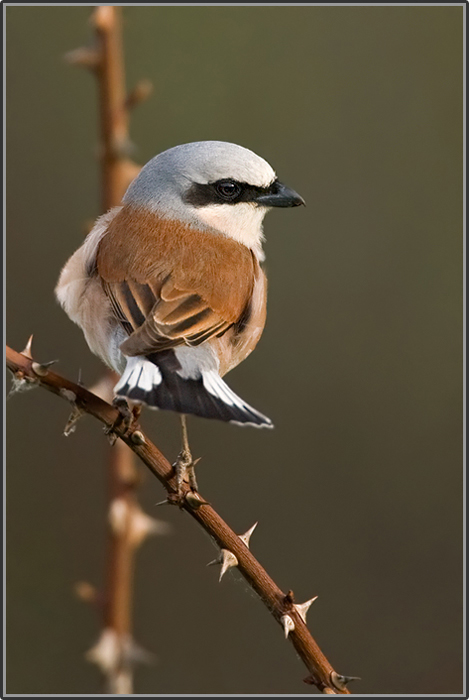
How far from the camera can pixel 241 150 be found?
120 inches

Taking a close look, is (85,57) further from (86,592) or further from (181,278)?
(86,592)

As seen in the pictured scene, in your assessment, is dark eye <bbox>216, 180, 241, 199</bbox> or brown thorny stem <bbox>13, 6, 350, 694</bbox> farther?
dark eye <bbox>216, 180, 241, 199</bbox>

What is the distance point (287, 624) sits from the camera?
2.07 meters

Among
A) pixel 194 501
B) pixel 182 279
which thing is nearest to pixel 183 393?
pixel 194 501

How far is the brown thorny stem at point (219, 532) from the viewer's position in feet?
6.74

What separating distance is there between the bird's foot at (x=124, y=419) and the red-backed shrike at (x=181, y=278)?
0.19 ft

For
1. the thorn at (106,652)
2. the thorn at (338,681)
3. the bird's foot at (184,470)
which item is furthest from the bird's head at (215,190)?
the thorn at (338,681)

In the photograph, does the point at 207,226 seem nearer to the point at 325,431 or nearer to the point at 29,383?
the point at 29,383

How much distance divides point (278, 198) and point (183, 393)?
1.15 metres

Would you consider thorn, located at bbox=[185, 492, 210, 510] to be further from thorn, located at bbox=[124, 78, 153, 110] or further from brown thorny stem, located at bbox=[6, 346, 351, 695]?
thorn, located at bbox=[124, 78, 153, 110]

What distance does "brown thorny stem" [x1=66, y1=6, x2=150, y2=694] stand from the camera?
3.01 meters

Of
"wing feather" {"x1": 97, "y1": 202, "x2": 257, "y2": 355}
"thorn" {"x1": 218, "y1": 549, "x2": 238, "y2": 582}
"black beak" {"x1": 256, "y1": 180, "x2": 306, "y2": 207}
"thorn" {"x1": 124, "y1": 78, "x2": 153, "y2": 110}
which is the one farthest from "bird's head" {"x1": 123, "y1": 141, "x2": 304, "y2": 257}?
"thorn" {"x1": 218, "y1": 549, "x2": 238, "y2": 582}

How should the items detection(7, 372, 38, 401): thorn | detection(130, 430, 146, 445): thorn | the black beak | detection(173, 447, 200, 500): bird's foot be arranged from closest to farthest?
detection(7, 372, 38, 401): thorn
detection(130, 430, 146, 445): thorn
detection(173, 447, 200, 500): bird's foot
the black beak

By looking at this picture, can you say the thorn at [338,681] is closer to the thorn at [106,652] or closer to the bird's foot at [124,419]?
the bird's foot at [124,419]
